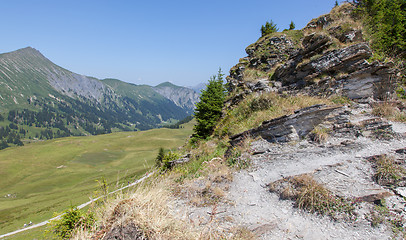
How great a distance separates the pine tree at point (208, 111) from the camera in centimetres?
2784

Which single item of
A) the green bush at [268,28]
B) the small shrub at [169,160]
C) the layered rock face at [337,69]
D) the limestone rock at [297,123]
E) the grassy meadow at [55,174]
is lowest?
the grassy meadow at [55,174]

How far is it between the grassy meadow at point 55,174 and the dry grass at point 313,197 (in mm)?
25631

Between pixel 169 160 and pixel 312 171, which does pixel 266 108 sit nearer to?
pixel 312 171

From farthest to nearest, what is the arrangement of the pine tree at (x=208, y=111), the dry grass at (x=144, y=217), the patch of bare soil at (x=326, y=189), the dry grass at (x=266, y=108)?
the pine tree at (x=208, y=111)
the dry grass at (x=266, y=108)
the patch of bare soil at (x=326, y=189)
the dry grass at (x=144, y=217)

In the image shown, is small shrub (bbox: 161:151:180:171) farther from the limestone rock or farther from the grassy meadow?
the grassy meadow

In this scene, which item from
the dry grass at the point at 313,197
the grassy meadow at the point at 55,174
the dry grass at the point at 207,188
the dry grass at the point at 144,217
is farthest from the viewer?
the grassy meadow at the point at 55,174

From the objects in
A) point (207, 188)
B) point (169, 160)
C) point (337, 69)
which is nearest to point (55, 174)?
point (169, 160)

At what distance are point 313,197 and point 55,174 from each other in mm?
139769

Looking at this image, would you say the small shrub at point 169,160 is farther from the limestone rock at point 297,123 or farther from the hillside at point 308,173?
the limestone rock at point 297,123

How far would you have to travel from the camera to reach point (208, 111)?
2878 centimetres

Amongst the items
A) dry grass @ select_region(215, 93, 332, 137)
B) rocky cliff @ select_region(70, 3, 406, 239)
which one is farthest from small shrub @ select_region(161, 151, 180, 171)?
dry grass @ select_region(215, 93, 332, 137)

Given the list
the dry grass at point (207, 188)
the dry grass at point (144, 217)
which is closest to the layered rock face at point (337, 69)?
the dry grass at point (207, 188)

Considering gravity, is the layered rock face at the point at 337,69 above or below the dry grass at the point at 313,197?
above

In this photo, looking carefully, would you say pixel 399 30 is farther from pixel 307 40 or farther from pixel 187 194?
pixel 187 194
